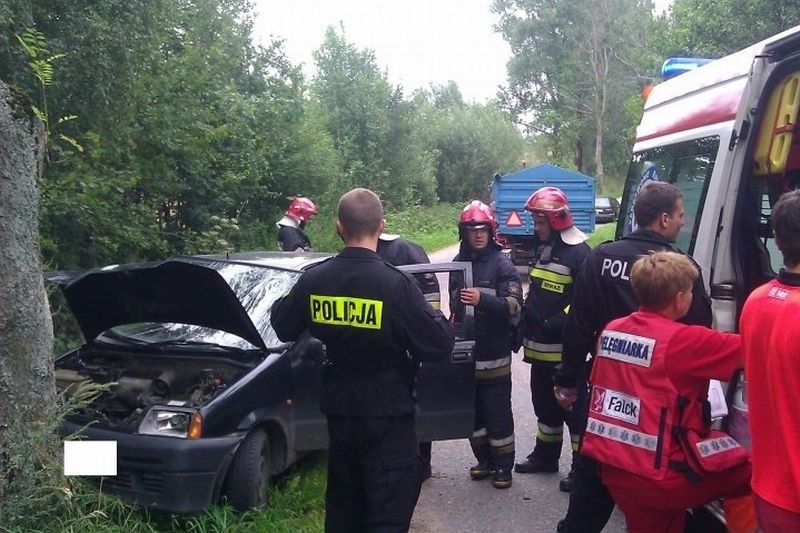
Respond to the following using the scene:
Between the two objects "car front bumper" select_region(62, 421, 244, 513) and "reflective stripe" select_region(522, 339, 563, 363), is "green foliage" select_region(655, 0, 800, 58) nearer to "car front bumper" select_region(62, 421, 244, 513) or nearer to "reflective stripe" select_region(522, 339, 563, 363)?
"reflective stripe" select_region(522, 339, 563, 363)

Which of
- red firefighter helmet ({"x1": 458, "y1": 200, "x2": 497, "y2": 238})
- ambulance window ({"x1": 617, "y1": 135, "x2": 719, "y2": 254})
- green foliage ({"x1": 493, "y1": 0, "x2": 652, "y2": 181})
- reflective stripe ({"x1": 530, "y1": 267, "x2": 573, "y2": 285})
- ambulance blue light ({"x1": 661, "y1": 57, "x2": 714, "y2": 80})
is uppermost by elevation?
green foliage ({"x1": 493, "y1": 0, "x2": 652, "y2": 181})

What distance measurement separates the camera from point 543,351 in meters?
5.34

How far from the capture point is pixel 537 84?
1902 inches

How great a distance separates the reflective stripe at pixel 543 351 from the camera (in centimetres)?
532

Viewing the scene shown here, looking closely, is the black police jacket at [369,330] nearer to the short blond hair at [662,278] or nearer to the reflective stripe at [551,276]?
the short blond hair at [662,278]

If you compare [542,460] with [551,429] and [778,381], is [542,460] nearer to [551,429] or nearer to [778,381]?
[551,429]

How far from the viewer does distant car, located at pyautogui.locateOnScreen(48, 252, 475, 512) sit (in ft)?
13.7

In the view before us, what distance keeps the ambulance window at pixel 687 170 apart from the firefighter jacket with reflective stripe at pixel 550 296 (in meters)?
0.69

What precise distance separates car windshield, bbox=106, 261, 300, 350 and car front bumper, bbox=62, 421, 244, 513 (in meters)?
0.84

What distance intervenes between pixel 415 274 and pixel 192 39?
760 centimetres

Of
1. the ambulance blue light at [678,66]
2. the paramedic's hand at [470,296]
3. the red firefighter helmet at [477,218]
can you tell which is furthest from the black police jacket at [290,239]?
the ambulance blue light at [678,66]

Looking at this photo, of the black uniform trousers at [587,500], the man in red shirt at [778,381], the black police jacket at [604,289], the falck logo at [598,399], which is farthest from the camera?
the black police jacket at [604,289]

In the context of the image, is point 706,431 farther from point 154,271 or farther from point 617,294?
point 154,271

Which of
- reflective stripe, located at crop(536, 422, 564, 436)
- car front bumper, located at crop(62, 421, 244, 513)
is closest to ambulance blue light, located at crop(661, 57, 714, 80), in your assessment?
reflective stripe, located at crop(536, 422, 564, 436)
